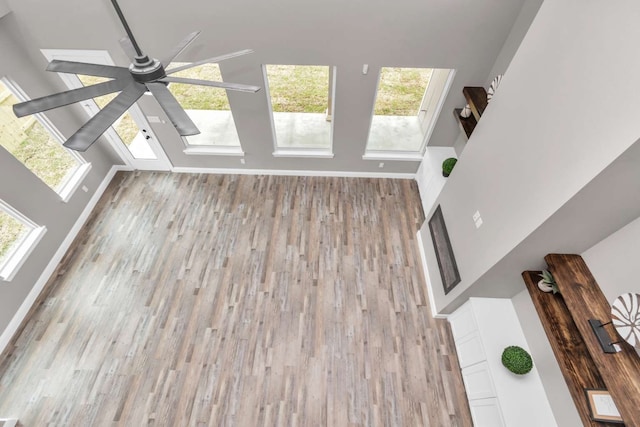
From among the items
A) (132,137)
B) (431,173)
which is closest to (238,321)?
(431,173)

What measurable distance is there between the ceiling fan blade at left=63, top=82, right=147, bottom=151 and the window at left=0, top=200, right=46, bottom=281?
349cm

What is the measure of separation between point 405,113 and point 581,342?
4.19 metres

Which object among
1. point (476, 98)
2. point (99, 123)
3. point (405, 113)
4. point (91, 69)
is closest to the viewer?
point (99, 123)

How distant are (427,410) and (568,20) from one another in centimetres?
384

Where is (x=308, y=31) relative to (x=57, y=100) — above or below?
above

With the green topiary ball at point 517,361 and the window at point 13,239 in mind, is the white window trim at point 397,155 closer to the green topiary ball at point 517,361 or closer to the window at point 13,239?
the green topiary ball at point 517,361

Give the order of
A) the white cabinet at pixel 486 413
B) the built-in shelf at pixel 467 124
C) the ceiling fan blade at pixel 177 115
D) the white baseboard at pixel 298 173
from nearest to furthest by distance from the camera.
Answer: the ceiling fan blade at pixel 177 115 → the white cabinet at pixel 486 413 → the built-in shelf at pixel 467 124 → the white baseboard at pixel 298 173

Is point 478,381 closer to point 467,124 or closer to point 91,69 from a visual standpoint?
point 467,124

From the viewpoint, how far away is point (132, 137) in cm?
554

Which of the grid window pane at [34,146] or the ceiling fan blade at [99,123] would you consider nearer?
the ceiling fan blade at [99,123]

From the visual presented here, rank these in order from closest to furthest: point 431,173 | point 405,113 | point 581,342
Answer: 1. point 581,342
2. point 431,173
3. point 405,113

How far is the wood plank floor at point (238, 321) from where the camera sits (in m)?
3.48

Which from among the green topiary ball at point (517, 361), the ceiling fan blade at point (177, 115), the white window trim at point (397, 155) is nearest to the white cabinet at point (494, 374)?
the green topiary ball at point (517, 361)

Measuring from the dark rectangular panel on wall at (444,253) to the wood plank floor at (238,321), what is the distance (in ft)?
1.86
